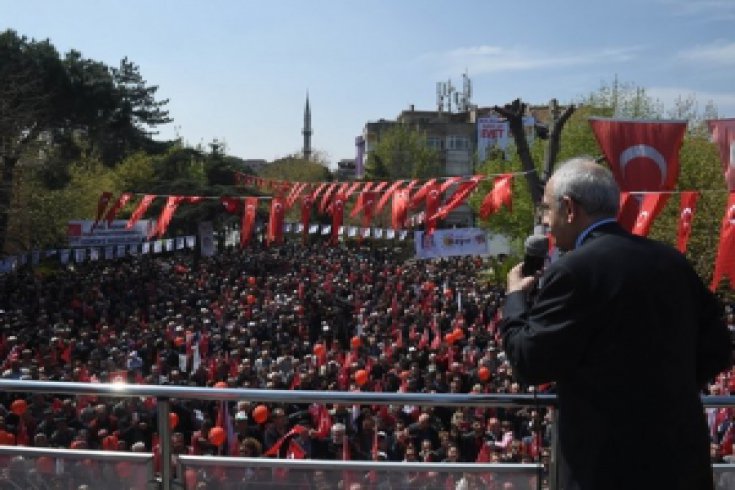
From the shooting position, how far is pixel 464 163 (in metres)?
81.6

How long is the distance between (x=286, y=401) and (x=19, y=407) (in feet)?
16.9

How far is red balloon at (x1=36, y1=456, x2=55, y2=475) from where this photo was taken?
286 cm

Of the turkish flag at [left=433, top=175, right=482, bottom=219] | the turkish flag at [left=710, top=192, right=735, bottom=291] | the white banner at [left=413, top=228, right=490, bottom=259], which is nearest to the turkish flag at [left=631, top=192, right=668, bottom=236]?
the turkish flag at [left=710, top=192, right=735, bottom=291]

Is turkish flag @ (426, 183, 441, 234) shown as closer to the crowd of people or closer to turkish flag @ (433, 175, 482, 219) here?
turkish flag @ (433, 175, 482, 219)

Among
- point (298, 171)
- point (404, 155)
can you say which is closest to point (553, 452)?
point (298, 171)

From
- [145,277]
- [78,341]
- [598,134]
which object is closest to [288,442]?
[598,134]

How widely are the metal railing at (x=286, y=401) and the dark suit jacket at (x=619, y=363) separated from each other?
455 mm

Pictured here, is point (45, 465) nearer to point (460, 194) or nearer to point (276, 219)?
point (460, 194)

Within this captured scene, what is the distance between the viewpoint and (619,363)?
2096 mm

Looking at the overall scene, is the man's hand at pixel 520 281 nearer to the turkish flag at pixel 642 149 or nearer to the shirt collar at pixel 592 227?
the shirt collar at pixel 592 227

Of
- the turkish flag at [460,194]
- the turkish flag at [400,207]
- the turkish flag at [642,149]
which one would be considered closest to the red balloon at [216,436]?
the turkish flag at [642,149]

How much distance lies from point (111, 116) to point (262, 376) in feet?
131

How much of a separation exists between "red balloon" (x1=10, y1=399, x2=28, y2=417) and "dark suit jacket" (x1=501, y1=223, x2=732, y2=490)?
585 centimetres

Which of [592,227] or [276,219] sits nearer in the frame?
[592,227]
